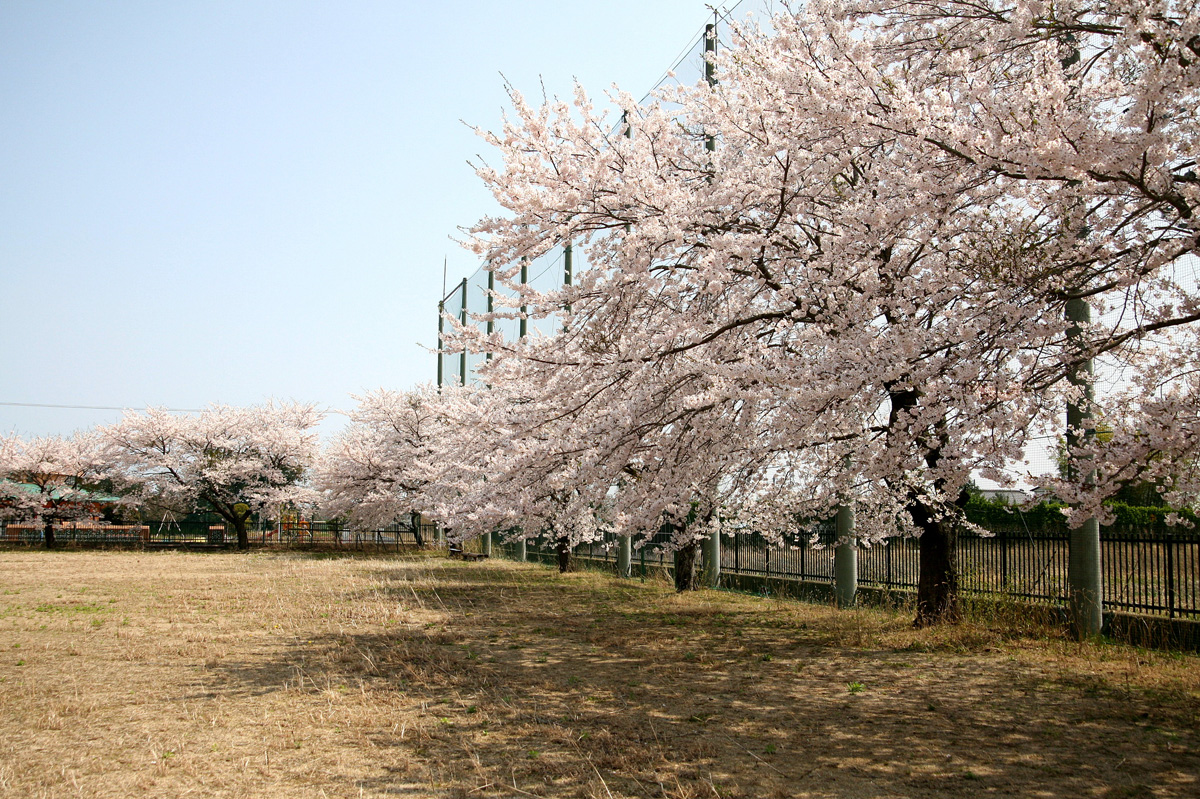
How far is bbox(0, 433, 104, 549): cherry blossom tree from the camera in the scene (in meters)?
35.7

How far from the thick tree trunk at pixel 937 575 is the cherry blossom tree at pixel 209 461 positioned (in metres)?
32.2

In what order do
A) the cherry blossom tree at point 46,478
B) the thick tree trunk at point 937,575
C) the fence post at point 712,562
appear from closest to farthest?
the thick tree trunk at point 937,575
the fence post at point 712,562
the cherry blossom tree at point 46,478

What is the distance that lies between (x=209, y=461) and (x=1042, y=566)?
3559cm

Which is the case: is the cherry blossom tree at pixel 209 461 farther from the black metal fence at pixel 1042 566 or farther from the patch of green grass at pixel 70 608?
the black metal fence at pixel 1042 566

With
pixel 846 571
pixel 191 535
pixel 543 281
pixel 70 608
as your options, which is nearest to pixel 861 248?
pixel 846 571

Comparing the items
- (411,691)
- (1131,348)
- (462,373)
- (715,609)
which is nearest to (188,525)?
(462,373)

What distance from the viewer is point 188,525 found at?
4284cm

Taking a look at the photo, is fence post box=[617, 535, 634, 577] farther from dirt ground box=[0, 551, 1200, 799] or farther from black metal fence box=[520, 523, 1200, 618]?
dirt ground box=[0, 551, 1200, 799]

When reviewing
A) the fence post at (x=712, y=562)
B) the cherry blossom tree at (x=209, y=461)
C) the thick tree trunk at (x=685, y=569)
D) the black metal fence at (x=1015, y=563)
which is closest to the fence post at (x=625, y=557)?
the black metal fence at (x=1015, y=563)

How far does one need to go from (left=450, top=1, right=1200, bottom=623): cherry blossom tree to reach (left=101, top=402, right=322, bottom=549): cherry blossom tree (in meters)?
30.7

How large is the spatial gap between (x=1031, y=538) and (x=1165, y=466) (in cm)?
565

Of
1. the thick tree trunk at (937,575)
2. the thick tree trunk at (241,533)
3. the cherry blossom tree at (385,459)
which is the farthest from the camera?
the thick tree trunk at (241,533)

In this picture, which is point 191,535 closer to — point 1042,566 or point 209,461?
point 209,461

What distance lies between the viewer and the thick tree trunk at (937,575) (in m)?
9.66
